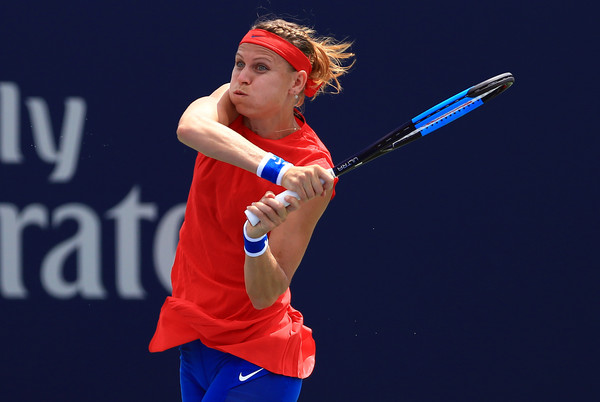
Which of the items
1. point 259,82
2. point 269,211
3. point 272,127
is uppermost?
point 259,82

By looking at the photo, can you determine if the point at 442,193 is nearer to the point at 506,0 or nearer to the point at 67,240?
the point at 506,0

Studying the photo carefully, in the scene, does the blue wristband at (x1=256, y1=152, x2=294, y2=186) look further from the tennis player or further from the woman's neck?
the woman's neck

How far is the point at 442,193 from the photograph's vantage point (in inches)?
144

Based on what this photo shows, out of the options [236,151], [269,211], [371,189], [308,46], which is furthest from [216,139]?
[371,189]

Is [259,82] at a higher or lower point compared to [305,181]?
higher

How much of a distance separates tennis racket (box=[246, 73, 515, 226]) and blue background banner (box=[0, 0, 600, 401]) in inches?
49.1

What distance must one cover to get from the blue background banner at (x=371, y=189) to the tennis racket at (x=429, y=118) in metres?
1.25

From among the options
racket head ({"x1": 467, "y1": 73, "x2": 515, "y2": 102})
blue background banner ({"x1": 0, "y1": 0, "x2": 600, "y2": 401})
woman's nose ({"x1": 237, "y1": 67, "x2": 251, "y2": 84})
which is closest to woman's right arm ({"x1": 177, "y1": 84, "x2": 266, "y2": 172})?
woman's nose ({"x1": 237, "y1": 67, "x2": 251, "y2": 84})

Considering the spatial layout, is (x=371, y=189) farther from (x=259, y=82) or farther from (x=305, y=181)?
(x=305, y=181)

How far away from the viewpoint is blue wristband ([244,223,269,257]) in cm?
210

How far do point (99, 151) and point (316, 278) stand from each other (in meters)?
1.09

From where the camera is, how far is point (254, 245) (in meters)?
2.11

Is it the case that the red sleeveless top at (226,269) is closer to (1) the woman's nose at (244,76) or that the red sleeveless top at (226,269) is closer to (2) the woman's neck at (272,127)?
(2) the woman's neck at (272,127)

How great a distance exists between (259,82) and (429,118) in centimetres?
50
